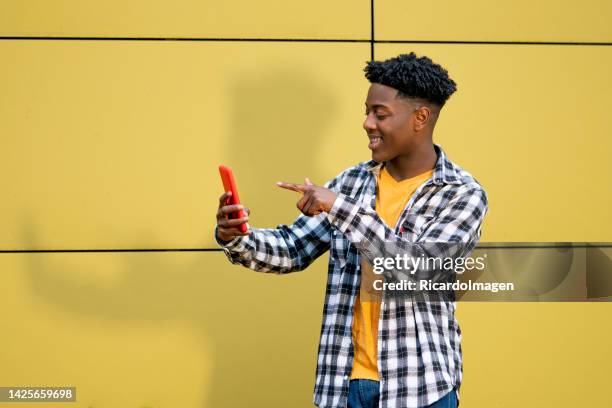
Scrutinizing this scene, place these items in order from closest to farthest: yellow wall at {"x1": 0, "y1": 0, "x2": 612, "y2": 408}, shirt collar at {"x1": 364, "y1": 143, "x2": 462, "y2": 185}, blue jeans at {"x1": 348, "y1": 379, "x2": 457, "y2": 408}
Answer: blue jeans at {"x1": 348, "y1": 379, "x2": 457, "y2": 408}, shirt collar at {"x1": 364, "y1": 143, "x2": 462, "y2": 185}, yellow wall at {"x1": 0, "y1": 0, "x2": 612, "y2": 408}

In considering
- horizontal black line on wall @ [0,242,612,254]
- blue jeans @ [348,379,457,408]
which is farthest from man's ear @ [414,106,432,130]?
horizontal black line on wall @ [0,242,612,254]

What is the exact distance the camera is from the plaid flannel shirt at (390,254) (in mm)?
2408

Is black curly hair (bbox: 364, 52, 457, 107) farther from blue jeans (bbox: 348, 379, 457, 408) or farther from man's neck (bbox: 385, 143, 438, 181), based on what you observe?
blue jeans (bbox: 348, 379, 457, 408)

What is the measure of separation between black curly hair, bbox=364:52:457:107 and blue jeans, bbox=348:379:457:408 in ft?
3.00

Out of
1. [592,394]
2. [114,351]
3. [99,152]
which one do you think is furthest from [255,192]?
[592,394]

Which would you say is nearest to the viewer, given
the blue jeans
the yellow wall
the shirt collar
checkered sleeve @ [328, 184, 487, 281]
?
checkered sleeve @ [328, 184, 487, 281]

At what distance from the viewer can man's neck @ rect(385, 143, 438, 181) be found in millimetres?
2691

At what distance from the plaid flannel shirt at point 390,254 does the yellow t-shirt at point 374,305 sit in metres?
0.03

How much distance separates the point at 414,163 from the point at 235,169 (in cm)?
119

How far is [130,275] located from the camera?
3648 mm

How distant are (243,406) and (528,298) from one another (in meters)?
1.37

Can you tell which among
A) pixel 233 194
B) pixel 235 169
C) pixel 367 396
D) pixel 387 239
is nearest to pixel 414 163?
pixel 387 239

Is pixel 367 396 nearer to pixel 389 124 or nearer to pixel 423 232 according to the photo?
pixel 423 232

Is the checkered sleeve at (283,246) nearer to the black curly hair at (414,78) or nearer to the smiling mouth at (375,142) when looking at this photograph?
the smiling mouth at (375,142)
